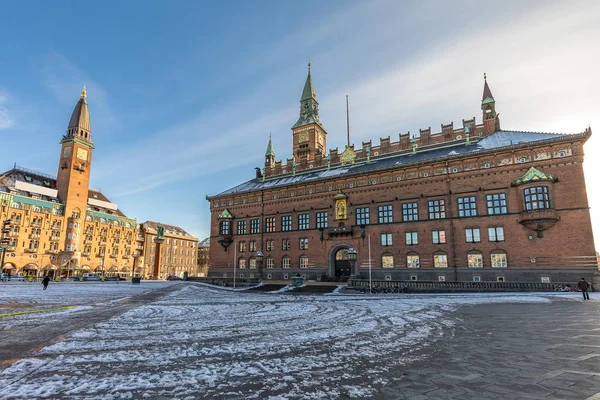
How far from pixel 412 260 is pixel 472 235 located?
714 cm

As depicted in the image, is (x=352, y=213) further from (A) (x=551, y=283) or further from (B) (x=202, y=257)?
(B) (x=202, y=257)

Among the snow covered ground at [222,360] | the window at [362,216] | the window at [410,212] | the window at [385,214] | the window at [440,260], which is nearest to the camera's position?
the snow covered ground at [222,360]

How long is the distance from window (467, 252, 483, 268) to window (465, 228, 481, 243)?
1.42m

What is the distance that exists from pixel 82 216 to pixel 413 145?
78460mm

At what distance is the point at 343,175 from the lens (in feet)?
150

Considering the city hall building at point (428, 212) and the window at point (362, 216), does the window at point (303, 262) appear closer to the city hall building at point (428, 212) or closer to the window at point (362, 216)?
the city hall building at point (428, 212)

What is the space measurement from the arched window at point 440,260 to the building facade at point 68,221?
7734 cm

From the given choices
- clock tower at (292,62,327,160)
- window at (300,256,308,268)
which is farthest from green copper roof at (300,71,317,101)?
window at (300,256,308,268)

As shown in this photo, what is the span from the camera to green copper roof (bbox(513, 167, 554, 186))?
32906 millimetres

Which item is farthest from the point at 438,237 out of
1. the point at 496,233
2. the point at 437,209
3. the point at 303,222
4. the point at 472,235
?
the point at 303,222

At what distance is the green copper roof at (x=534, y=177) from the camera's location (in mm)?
32906

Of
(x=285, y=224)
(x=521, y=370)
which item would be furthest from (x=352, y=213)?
(x=521, y=370)

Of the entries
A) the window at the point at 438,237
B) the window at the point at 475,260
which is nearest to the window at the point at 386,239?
the window at the point at 438,237

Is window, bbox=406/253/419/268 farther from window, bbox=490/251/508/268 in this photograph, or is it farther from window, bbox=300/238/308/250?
window, bbox=300/238/308/250
